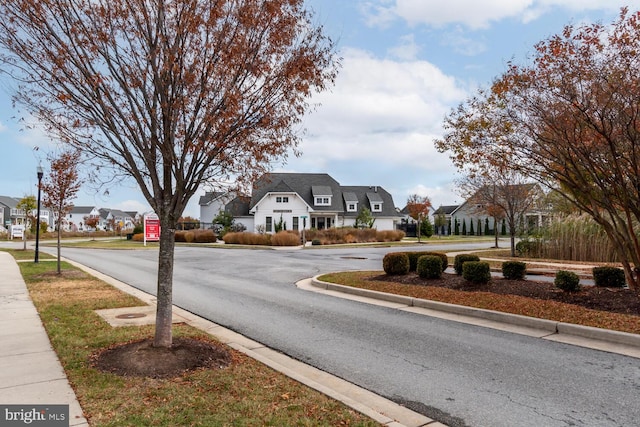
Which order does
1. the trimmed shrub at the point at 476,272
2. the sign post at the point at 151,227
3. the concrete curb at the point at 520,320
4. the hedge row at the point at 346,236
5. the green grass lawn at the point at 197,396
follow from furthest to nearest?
the sign post at the point at 151,227 < the hedge row at the point at 346,236 < the trimmed shrub at the point at 476,272 < the concrete curb at the point at 520,320 < the green grass lawn at the point at 197,396

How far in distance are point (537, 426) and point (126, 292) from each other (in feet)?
33.9


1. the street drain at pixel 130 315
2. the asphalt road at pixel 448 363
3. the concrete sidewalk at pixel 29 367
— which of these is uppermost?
the concrete sidewalk at pixel 29 367

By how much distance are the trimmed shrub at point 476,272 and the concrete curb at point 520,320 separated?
177 cm

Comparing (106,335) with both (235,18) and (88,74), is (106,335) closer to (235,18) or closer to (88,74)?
(88,74)

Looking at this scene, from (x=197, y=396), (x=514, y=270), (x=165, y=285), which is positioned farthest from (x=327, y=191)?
(x=197, y=396)

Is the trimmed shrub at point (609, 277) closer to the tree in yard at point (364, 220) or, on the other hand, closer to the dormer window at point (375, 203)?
the tree in yard at point (364, 220)

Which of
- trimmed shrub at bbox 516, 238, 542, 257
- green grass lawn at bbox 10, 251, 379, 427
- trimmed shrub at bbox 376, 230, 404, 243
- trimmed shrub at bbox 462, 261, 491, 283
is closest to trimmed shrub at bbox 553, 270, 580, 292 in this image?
trimmed shrub at bbox 462, 261, 491, 283

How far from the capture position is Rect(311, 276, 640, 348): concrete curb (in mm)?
6863

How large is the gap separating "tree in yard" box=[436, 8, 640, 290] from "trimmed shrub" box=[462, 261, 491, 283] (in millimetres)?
2541

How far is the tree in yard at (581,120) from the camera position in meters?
8.27

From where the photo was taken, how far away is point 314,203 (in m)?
51.2

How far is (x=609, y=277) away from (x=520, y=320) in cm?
324

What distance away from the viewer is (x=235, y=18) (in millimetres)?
5410

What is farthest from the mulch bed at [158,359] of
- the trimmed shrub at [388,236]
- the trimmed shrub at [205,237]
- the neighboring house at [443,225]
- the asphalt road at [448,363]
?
the neighboring house at [443,225]
